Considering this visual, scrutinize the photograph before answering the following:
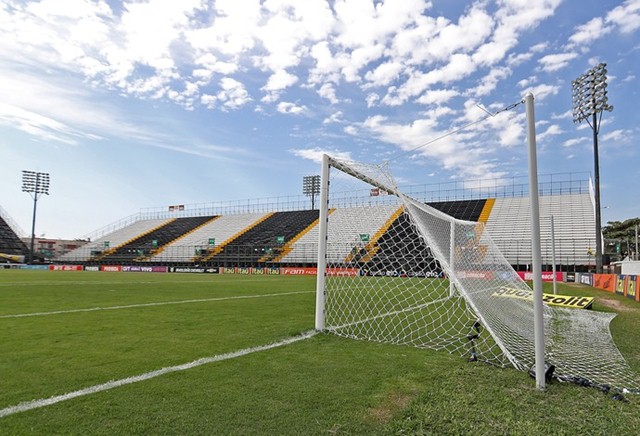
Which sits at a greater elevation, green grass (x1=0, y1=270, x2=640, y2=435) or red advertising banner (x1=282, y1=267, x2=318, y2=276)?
green grass (x1=0, y1=270, x2=640, y2=435)

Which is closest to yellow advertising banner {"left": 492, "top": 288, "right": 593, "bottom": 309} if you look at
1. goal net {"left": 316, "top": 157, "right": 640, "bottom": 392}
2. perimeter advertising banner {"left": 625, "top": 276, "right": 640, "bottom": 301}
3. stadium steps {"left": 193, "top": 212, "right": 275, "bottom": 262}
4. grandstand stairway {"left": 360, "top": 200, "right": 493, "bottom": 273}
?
goal net {"left": 316, "top": 157, "right": 640, "bottom": 392}

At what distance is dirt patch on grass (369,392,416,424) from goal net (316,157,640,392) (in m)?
1.58

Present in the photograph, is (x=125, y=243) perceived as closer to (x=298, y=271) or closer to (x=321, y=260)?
(x=298, y=271)

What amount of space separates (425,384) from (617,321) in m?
6.97

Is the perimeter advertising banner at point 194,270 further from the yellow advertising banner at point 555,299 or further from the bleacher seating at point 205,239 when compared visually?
the yellow advertising banner at point 555,299

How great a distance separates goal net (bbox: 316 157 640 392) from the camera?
5094 millimetres

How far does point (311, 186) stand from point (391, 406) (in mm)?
56581

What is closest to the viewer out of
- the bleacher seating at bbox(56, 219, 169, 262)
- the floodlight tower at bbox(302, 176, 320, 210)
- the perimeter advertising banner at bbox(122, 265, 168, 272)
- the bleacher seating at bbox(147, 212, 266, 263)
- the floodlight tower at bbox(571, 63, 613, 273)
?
the floodlight tower at bbox(571, 63, 613, 273)

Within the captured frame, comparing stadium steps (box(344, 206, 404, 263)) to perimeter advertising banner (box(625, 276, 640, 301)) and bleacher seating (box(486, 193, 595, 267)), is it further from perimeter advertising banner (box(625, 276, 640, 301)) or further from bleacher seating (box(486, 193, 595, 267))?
bleacher seating (box(486, 193, 595, 267))

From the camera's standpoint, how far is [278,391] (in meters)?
3.63

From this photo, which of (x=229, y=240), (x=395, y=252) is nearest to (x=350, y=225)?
(x=395, y=252)

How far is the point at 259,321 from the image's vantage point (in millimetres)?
7543

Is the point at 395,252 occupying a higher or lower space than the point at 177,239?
lower

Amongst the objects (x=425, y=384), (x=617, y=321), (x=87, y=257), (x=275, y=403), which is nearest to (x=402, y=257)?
(x=617, y=321)
